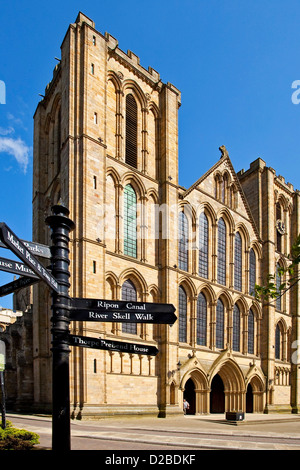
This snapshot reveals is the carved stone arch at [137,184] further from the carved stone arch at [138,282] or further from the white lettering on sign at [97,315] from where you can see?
the white lettering on sign at [97,315]

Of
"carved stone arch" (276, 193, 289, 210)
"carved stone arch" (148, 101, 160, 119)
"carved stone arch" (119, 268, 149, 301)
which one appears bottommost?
"carved stone arch" (119, 268, 149, 301)

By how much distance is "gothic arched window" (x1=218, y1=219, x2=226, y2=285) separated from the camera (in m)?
35.8

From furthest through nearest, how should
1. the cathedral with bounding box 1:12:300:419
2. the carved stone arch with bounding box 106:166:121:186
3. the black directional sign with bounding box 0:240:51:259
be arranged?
the carved stone arch with bounding box 106:166:121:186, the cathedral with bounding box 1:12:300:419, the black directional sign with bounding box 0:240:51:259

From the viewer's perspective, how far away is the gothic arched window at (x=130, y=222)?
28.5 meters

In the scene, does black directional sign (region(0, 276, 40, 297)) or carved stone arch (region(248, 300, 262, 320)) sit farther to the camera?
carved stone arch (region(248, 300, 262, 320))

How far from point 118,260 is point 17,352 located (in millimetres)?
11133

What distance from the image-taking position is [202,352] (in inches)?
1256

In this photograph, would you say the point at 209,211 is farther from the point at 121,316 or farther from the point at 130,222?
the point at 121,316

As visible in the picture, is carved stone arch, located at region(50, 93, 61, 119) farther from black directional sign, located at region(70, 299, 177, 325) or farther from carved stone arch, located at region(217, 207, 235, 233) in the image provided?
black directional sign, located at region(70, 299, 177, 325)

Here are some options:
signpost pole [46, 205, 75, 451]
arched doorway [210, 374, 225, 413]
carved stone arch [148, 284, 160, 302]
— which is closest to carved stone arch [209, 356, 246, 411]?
arched doorway [210, 374, 225, 413]

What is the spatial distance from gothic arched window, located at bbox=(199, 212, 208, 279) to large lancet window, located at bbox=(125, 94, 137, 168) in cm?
762

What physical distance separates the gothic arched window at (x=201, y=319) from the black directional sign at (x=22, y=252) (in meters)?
28.3

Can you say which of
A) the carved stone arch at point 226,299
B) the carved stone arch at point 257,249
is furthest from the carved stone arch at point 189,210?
the carved stone arch at point 257,249
